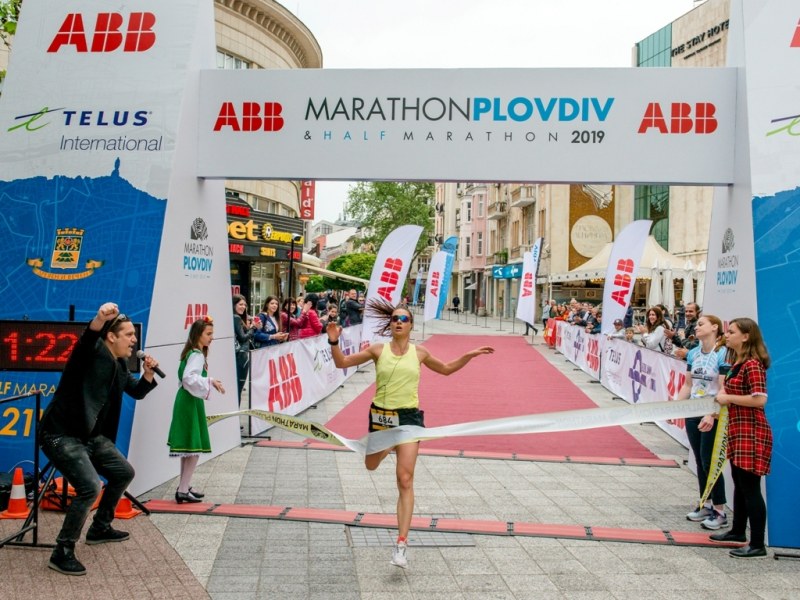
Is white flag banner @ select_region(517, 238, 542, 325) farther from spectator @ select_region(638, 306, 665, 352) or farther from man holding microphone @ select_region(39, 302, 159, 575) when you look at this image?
man holding microphone @ select_region(39, 302, 159, 575)

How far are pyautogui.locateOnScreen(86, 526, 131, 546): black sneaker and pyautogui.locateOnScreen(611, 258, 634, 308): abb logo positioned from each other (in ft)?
44.3

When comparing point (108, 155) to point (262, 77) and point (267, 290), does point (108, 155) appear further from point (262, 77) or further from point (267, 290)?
point (267, 290)

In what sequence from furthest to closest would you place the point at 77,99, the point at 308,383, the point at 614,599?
the point at 308,383, the point at 77,99, the point at 614,599

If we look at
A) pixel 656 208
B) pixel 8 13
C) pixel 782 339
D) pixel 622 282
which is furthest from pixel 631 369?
pixel 656 208

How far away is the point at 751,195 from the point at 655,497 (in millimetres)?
3160

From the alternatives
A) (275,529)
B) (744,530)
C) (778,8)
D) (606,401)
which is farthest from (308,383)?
(778,8)

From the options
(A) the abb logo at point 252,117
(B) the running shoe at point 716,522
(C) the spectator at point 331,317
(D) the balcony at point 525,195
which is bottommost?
(B) the running shoe at point 716,522

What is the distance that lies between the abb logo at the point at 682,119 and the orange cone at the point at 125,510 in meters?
6.31

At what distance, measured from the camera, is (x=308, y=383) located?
13.4 meters

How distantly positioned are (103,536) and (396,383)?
257cm

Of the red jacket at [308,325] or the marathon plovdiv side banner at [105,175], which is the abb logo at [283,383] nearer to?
the red jacket at [308,325]

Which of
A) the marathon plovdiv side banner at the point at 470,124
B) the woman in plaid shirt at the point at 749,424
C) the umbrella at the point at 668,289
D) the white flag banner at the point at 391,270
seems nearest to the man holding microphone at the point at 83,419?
the marathon plovdiv side banner at the point at 470,124

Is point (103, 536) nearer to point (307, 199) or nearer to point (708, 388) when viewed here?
point (708, 388)

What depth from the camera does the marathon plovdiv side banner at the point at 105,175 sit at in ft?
24.5
